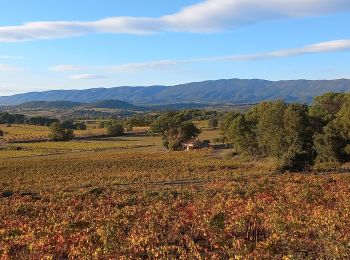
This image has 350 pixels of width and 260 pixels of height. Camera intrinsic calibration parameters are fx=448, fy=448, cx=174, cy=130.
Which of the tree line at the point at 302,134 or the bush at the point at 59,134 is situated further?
the bush at the point at 59,134

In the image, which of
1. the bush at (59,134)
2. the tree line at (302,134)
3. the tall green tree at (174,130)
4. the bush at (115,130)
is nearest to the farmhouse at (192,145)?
the tall green tree at (174,130)

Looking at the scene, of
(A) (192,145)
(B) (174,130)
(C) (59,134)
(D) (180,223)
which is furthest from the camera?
(C) (59,134)

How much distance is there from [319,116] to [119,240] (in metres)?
47.0

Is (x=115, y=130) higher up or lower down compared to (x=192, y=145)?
higher up

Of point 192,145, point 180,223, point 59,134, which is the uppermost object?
point 180,223

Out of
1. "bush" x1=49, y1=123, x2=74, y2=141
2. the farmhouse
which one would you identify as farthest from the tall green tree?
"bush" x1=49, y1=123, x2=74, y2=141

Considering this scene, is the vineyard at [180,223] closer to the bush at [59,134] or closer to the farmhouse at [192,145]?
the farmhouse at [192,145]

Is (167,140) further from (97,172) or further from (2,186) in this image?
(2,186)

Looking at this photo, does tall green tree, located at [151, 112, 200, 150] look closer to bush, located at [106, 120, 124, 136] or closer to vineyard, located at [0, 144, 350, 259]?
bush, located at [106, 120, 124, 136]

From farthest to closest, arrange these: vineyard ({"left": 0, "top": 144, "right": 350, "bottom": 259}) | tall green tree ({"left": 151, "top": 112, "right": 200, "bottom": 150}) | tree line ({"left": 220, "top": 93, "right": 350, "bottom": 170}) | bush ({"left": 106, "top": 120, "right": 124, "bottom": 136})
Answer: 1. bush ({"left": 106, "top": 120, "right": 124, "bottom": 136})
2. tall green tree ({"left": 151, "top": 112, "right": 200, "bottom": 150})
3. tree line ({"left": 220, "top": 93, "right": 350, "bottom": 170})
4. vineyard ({"left": 0, "top": 144, "right": 350, "bottom": 259})

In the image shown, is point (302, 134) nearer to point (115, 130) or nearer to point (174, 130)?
point (174, 130)

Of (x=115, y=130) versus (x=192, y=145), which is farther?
(x=115, y=130)

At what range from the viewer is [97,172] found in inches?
2157

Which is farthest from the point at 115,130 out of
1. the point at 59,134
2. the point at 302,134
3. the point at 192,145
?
the point at 302,134
